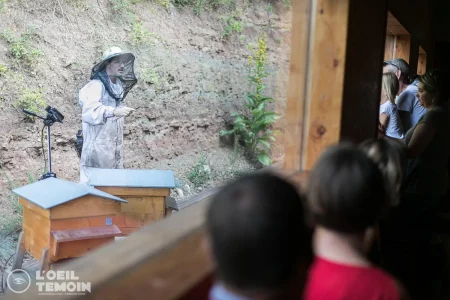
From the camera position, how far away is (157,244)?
0.74 meters

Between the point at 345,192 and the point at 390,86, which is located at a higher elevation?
the point at 390,86

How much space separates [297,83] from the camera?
1.44m

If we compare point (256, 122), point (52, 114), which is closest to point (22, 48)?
point (52, 114)

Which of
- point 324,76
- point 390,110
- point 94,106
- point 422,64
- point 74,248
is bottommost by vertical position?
point 74,248

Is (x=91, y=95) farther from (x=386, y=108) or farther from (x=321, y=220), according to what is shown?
(x=321, y=220)

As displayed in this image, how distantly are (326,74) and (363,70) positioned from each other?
0.23 meters

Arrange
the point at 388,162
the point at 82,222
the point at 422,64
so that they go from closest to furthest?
the point at 388,162 → the point at 82,222 → the point at 422,64

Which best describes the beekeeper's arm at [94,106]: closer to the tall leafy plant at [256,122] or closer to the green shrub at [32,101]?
the green shrub at [32,101]

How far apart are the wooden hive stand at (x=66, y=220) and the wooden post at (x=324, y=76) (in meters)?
1.20

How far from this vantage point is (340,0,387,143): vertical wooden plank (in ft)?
4.56

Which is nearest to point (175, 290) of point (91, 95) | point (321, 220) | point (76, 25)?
point (321, 220)

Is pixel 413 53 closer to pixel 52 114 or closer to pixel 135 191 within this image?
pixel 135 191

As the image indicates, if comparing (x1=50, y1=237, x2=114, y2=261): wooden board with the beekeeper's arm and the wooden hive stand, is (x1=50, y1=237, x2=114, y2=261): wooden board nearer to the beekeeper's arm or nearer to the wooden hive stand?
the wooden hive stand

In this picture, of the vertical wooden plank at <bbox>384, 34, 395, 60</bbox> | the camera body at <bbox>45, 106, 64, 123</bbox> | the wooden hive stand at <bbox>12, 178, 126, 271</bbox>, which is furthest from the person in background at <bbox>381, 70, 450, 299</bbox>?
the camera body at <bbox>45, 106, 64, 123</bbox>
